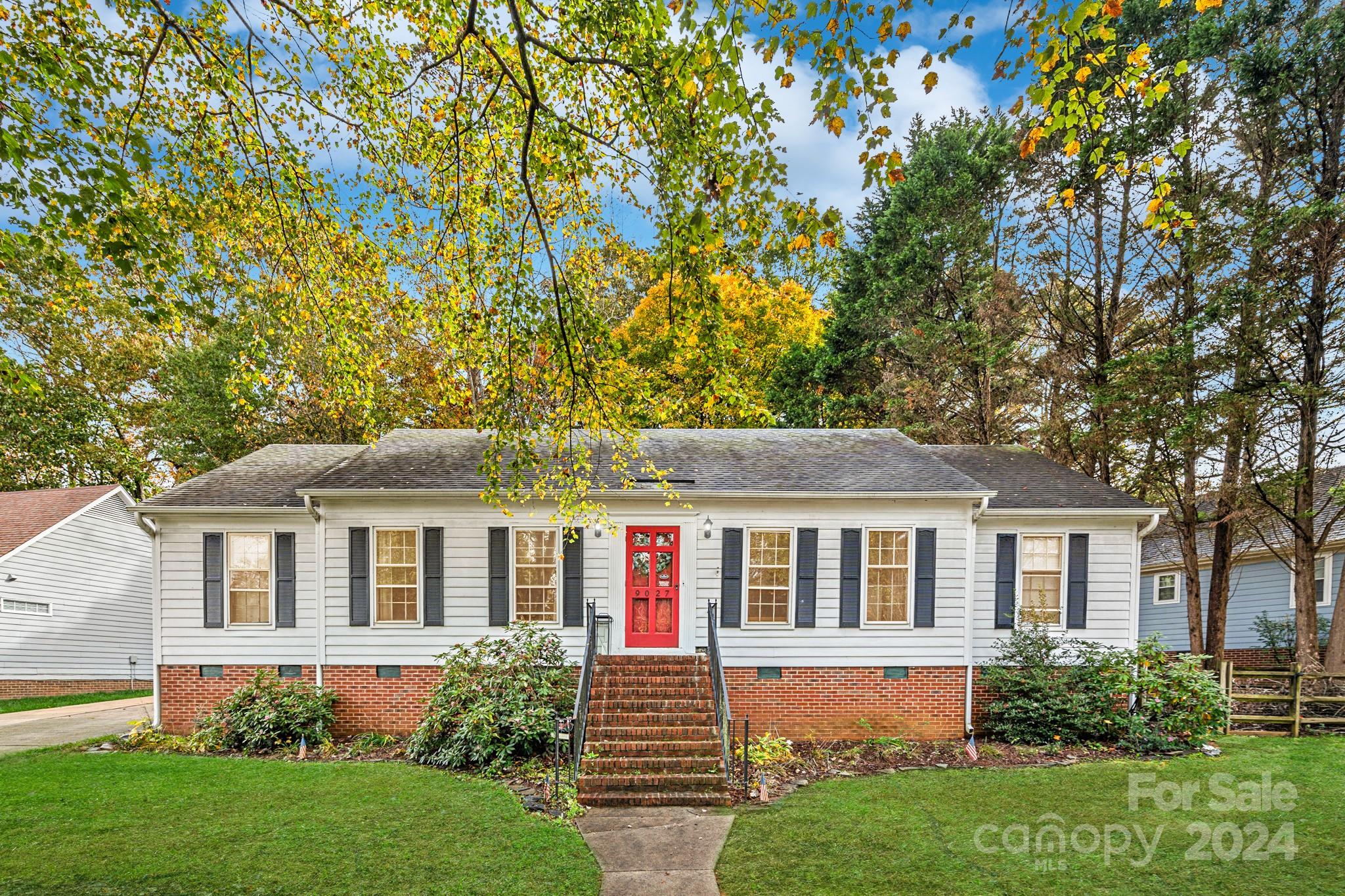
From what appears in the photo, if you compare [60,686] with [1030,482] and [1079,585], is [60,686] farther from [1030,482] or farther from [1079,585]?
[1079,585]

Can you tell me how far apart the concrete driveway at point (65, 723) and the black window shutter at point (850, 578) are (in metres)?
12.4

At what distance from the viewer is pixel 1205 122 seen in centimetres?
1331

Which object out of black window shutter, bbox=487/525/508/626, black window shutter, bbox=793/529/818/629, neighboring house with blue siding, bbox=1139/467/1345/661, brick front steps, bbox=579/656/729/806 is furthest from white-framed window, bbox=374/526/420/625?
neighboring house with blue siding, bbox=1139/467/1345/661

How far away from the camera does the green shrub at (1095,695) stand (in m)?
9.48

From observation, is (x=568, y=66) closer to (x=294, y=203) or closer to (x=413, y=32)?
(x=413, y=32)

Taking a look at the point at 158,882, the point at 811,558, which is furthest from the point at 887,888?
the point at 158,882

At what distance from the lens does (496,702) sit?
29.8 ft

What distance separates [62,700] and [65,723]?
16.5ft

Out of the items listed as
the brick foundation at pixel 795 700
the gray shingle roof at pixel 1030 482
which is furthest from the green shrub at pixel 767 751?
the gray shingle roof at pixel 1030 482

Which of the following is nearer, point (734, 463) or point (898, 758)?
point (898, 758)

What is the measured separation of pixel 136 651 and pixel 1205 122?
29.9 metres

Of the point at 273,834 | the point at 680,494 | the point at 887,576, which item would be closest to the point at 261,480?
the point at 273,834

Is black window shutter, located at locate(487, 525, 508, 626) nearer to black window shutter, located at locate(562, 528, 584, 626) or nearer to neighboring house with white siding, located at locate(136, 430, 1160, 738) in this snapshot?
neighboring house with white siding, located at locate(136, 430, 1160, 738)

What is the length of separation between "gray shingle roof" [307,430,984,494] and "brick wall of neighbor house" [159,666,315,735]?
3210 millimetres
